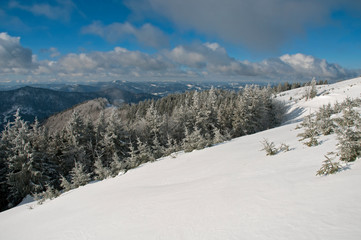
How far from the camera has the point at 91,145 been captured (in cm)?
2725

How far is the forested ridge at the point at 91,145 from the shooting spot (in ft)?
55.8

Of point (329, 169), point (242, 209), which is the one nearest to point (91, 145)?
point (242, 209)

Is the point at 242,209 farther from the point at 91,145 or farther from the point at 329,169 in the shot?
the point at 91,145

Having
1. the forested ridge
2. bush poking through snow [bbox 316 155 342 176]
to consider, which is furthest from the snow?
the forested ridge

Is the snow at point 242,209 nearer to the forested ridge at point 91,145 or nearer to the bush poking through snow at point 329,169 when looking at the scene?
the bush poking through snow at point 329,169

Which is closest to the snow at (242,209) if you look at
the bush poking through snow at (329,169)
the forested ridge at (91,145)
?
the bush poking through snow at (329,169)

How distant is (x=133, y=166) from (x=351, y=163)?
14.1 meters

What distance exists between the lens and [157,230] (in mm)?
4730

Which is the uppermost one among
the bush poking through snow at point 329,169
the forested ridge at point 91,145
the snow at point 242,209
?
the bush poking through snow at point 329,169

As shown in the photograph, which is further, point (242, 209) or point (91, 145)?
point (91, 145)

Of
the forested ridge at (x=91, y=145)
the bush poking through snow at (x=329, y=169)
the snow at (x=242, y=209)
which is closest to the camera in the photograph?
the snow at (x=242, y=209)

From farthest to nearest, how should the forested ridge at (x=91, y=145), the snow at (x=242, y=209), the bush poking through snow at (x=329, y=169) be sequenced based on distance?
the forested ridge at (x=91, y=145), the bush poking through snow at (x=329, y=169), the snow at (x=242, y=209)

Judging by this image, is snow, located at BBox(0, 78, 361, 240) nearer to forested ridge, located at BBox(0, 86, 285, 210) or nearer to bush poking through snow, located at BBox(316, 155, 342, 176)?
bush poking through snow, located at BBox(316, 155, 342, 176)

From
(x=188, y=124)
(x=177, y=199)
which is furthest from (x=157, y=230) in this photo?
(x=188, y=124)
